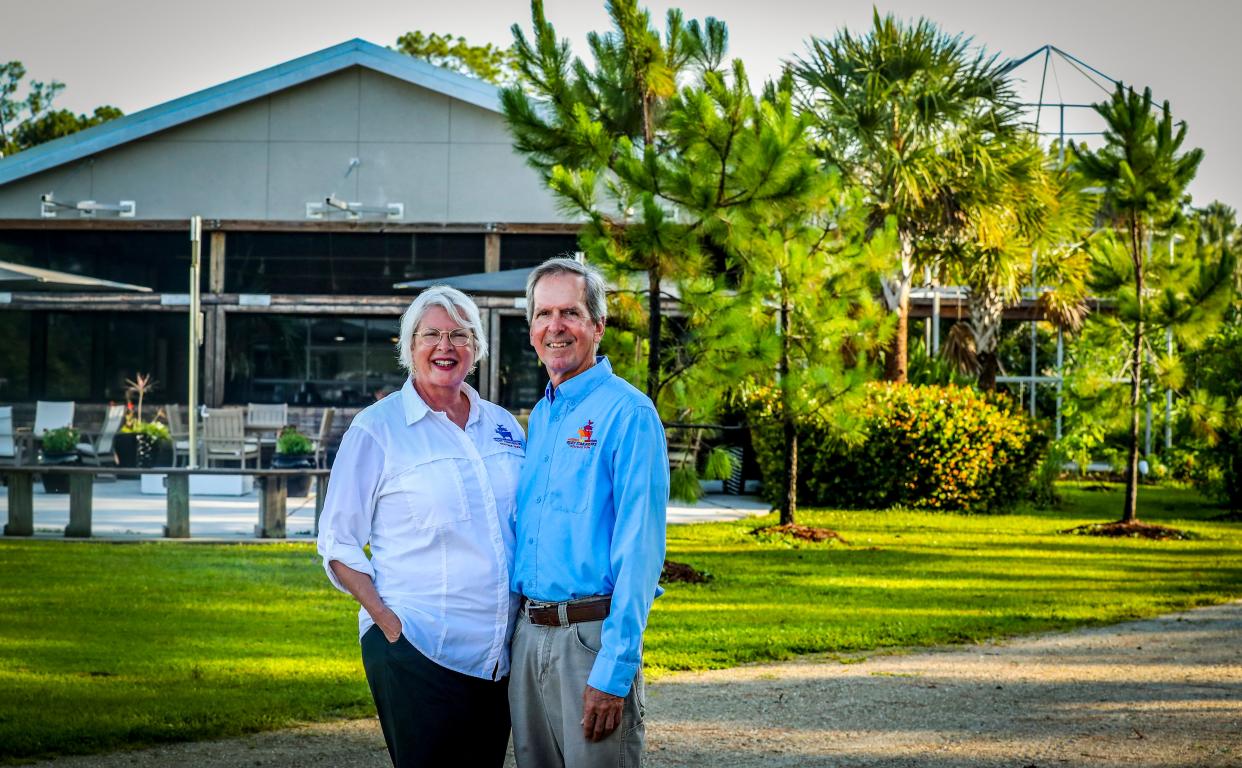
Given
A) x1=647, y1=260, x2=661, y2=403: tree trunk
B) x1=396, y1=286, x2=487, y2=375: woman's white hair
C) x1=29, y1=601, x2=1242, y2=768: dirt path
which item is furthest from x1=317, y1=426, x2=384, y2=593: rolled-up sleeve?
x1=647, y1=260, x2=661, y2=403: tree trunk

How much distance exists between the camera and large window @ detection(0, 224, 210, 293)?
76.8 feet

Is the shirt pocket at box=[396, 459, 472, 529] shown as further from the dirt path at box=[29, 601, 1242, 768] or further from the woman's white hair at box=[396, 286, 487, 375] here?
the dirt path at box=[29, 601, 1242, 768]

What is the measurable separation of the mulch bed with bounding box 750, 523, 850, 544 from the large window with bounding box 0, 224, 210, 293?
42.8 ft

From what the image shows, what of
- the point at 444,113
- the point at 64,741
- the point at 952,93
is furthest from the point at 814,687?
the point at 444,113

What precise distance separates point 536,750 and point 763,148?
305 inches

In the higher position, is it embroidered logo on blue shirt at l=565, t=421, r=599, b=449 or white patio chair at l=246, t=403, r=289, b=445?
embroidered logo on blue shirt at l=565, t=421, r=599, b=449

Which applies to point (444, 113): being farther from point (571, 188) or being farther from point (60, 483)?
point (571, 188)

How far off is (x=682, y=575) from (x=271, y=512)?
4350 millimetres

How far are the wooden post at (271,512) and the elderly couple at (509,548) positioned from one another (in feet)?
31.7

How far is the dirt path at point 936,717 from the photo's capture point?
5703 mm

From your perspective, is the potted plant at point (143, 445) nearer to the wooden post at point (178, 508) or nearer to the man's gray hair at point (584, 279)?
the wooden post at point (178, 508)

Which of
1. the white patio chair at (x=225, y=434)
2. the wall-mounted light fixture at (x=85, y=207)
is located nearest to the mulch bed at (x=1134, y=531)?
the white patio chair at (x=225, y=434)

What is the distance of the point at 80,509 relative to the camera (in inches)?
497

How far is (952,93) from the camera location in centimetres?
2141
